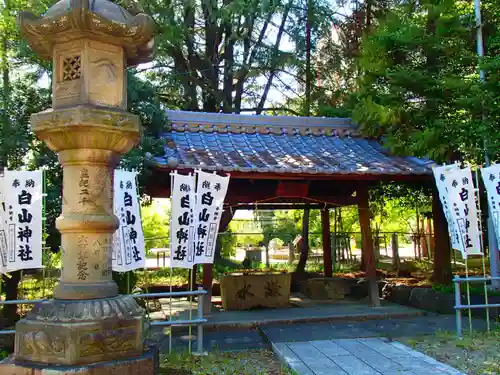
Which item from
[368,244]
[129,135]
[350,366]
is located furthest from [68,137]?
[368,244]

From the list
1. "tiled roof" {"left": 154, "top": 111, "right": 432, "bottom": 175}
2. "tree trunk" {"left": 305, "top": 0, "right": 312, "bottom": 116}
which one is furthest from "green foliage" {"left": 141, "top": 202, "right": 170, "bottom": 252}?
"tiled roof" {"left": 154, "top": 111, "right": 432, "bottom": 175}

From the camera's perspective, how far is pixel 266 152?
32.2ft

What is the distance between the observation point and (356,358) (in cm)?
650

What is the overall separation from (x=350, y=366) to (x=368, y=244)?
14.8ft

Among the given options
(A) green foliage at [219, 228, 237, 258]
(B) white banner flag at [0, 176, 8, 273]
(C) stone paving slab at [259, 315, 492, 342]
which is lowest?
(C) stone paving slab at [259, 315, 492, 342]

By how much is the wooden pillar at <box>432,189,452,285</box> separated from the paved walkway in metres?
4.57

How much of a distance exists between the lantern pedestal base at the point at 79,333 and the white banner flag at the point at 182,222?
2776 mm

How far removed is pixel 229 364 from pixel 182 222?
86.4 inches

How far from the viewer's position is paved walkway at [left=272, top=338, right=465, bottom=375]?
19.3 feet

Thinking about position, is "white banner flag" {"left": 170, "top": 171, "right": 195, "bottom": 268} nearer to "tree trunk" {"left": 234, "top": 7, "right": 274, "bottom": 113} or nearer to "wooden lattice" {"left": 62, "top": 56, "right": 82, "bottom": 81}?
"wooden lattice" {"left": 62, "top": 56, "right": 82, "bottom": 81}

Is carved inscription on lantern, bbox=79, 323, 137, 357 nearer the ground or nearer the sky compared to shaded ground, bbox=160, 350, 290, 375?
nearer the sky

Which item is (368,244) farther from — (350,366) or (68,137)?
(68,137)

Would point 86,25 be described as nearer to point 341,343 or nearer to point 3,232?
point 3,232

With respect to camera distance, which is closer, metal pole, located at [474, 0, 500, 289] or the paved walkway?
the paved walkway
